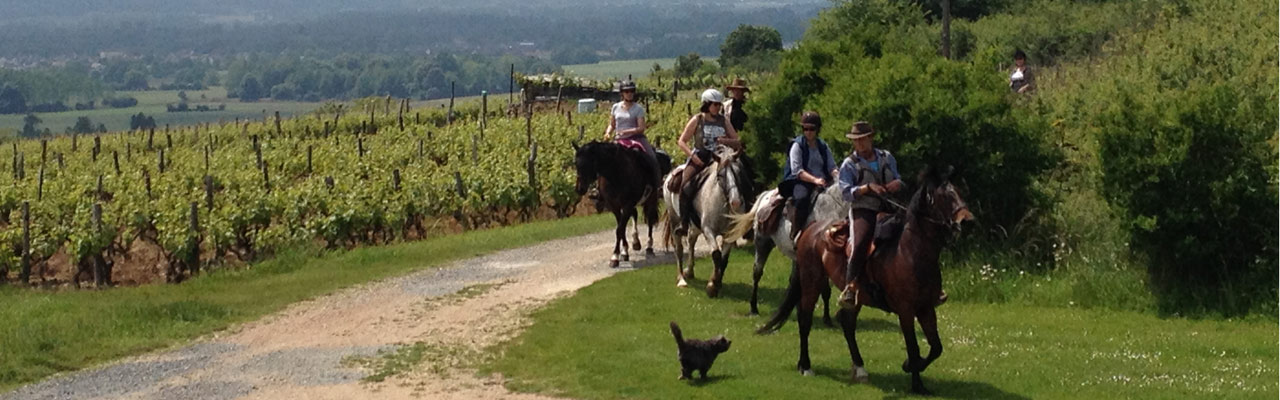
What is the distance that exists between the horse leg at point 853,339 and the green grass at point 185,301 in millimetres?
8960

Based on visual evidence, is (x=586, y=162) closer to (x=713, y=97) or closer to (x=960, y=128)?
(x=713, y=97)

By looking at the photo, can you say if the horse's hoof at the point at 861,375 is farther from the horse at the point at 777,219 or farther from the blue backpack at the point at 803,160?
the blue backpack at the point at 803,160

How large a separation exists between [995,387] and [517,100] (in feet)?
173

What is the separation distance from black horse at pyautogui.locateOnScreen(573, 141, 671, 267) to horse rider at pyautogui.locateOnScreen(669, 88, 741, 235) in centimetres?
223

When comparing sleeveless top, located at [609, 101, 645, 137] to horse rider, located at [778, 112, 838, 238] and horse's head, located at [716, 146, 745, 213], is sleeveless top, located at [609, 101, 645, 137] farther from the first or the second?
horse rider, located at [778, 112, 838, 238]

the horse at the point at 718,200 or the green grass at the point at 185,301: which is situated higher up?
the horse at the point at 718,200

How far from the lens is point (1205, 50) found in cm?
3209

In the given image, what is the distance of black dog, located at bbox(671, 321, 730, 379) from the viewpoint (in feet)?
48.8

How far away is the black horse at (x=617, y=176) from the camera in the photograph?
74.5ft

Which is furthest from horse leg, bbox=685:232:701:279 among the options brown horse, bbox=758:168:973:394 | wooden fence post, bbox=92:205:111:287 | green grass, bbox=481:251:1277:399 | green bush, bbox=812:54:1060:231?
wooden fence post, bbox=92:205:111:287

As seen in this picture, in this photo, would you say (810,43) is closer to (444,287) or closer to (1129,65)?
(444,287)

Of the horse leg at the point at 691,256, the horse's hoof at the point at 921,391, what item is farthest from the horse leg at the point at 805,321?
the horse leg at the point at 691,256

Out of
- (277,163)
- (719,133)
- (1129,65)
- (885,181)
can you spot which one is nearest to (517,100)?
(277,163)

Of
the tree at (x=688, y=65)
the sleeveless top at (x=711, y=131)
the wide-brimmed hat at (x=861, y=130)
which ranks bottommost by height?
the tree at (x=688, y=65)
